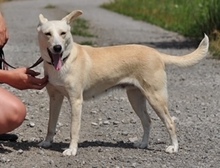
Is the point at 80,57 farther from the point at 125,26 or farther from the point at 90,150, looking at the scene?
the point at 125,26

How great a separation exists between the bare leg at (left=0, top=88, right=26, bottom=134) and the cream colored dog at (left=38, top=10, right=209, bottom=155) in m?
0.37

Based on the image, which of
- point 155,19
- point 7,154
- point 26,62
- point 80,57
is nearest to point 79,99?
point 80,57

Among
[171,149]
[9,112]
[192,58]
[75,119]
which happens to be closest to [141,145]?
[171,149]

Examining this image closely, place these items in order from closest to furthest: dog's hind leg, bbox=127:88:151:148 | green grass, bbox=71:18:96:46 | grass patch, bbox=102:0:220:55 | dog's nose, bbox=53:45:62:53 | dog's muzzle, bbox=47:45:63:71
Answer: dog's nose, bbox=53:45:62:53, dog's muzzle, bbox=47:45:63:71, dog's hind leg, bbox=127:88:151:148, grass patch, bbox=102:0:220:55, green grass, bbox=71:18:96:46

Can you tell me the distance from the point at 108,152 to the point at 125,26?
18.2m

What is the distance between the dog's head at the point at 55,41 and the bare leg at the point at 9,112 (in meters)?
0.49

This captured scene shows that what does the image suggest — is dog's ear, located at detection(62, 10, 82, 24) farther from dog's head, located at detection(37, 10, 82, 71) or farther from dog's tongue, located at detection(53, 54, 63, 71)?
dog's tongue, located at detection(53, 54, 63, 71)

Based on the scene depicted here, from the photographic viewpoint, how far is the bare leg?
20.0 ft

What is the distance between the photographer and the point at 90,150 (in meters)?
6.42

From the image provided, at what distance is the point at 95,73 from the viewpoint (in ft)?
21.0

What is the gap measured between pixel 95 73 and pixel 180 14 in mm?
19022

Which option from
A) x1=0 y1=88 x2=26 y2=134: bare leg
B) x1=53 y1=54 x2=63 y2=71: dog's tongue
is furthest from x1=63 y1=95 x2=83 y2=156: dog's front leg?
x1=0 y1=88 x2=26 y2=134: bare leg

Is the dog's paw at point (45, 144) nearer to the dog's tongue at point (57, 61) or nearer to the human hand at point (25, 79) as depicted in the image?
the human hand at point (25, 79)

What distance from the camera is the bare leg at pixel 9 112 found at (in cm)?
611
